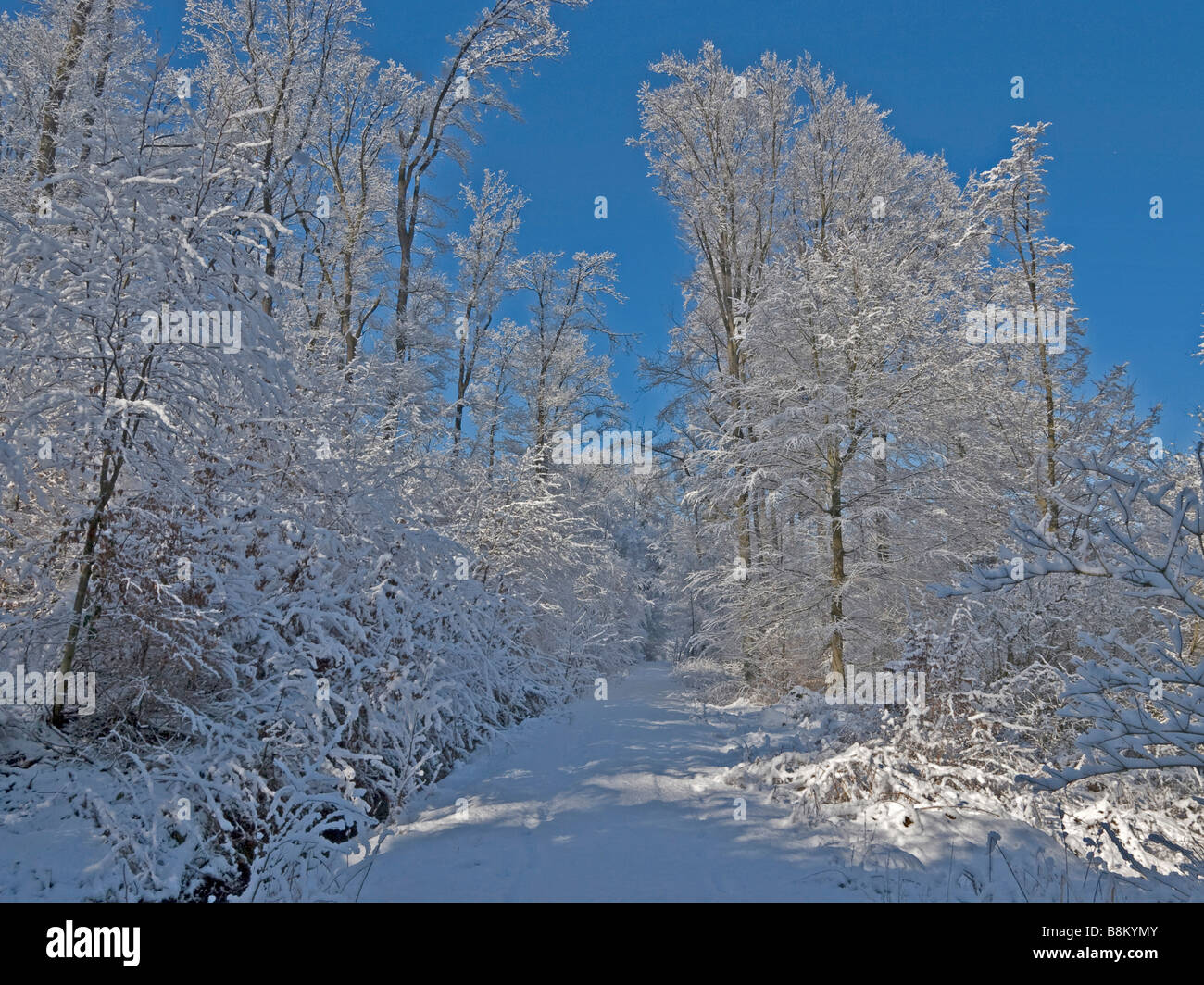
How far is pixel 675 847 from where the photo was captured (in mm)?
4461

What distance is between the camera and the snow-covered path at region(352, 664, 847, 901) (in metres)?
3.80

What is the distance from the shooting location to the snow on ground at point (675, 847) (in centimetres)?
378

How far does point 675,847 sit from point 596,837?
1.88 feet

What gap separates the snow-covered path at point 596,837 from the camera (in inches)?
150

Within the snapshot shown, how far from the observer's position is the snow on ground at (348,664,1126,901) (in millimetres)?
3775

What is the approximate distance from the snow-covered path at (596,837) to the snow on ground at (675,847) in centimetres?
1

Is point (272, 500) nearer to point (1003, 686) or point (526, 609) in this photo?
point (526, 609)

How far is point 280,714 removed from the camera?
4844mm

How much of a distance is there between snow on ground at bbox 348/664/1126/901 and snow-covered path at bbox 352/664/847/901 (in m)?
0.01

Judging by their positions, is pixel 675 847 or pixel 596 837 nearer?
pixel 675 847

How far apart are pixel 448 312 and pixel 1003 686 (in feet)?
52.2

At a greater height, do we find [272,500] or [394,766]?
[272,500]

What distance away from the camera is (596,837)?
4621mm
